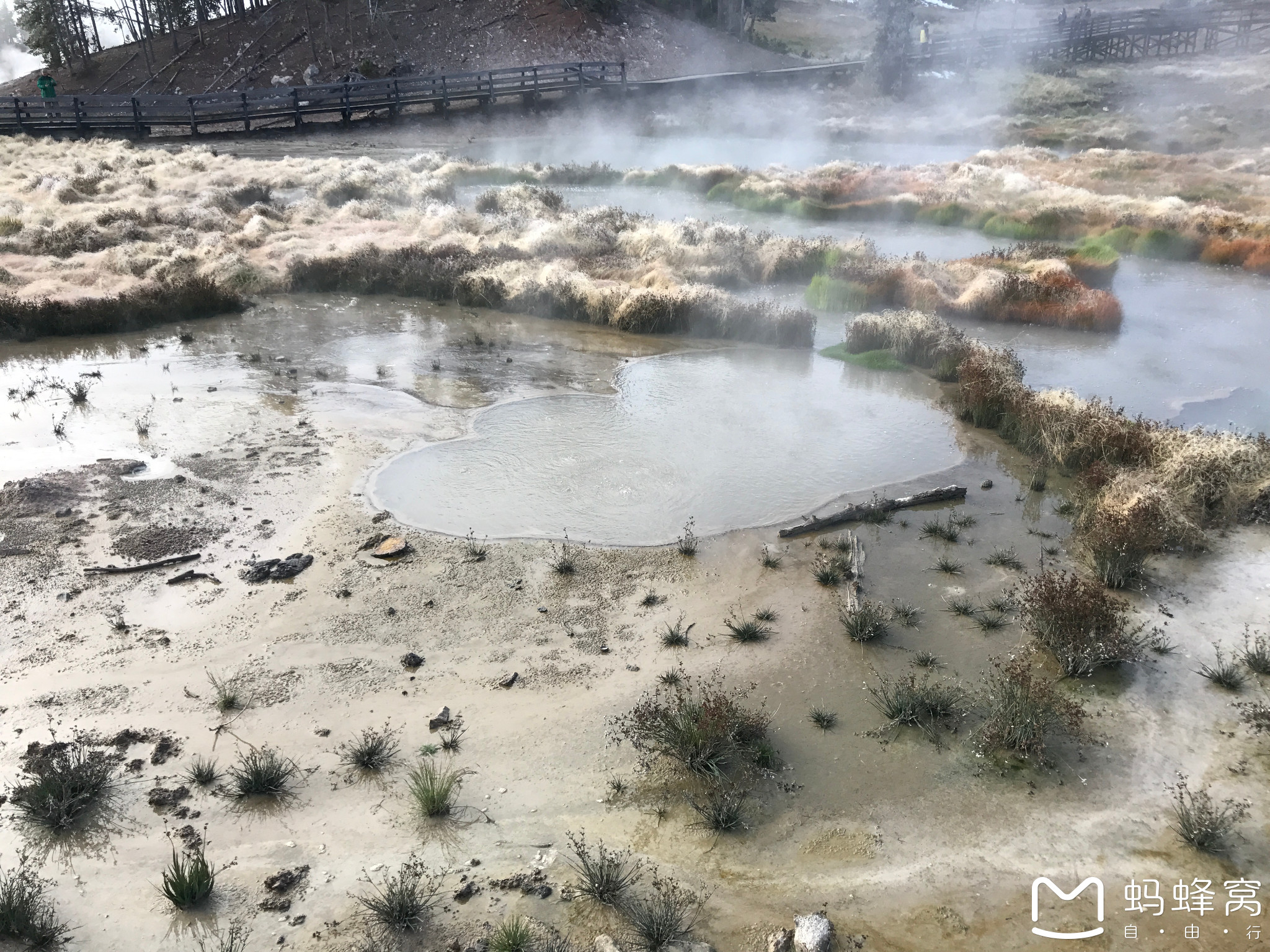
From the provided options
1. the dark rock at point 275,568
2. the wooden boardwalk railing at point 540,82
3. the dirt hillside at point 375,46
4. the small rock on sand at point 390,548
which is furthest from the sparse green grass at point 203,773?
the dirt hillside at point 375,46

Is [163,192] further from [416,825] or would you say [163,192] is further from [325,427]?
[416,825]

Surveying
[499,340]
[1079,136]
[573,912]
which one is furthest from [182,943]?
[1079,136]

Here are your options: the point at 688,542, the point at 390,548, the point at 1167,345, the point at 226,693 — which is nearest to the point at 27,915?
the point at 226,693

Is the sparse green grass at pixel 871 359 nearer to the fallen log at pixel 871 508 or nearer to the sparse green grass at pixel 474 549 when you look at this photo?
the fallen log at pixel 871 508

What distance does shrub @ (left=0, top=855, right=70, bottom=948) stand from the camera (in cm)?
500

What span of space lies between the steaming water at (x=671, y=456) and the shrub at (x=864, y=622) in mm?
2003

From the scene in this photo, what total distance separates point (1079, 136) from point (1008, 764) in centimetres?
4550

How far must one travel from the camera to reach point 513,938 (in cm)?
489

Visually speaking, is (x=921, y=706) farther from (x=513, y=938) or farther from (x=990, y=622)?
(x=513, y=938)

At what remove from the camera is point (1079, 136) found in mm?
42438

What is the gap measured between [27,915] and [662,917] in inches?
153

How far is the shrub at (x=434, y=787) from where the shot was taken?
5.93 m

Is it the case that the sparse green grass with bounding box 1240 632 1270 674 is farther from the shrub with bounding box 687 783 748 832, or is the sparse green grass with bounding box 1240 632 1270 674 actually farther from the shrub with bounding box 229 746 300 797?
the shrub with bounding box 229 746 300 797

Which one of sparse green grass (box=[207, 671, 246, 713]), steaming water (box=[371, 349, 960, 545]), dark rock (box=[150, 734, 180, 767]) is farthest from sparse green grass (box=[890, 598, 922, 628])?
dark rock (box=[150, 734, 180, 767])
